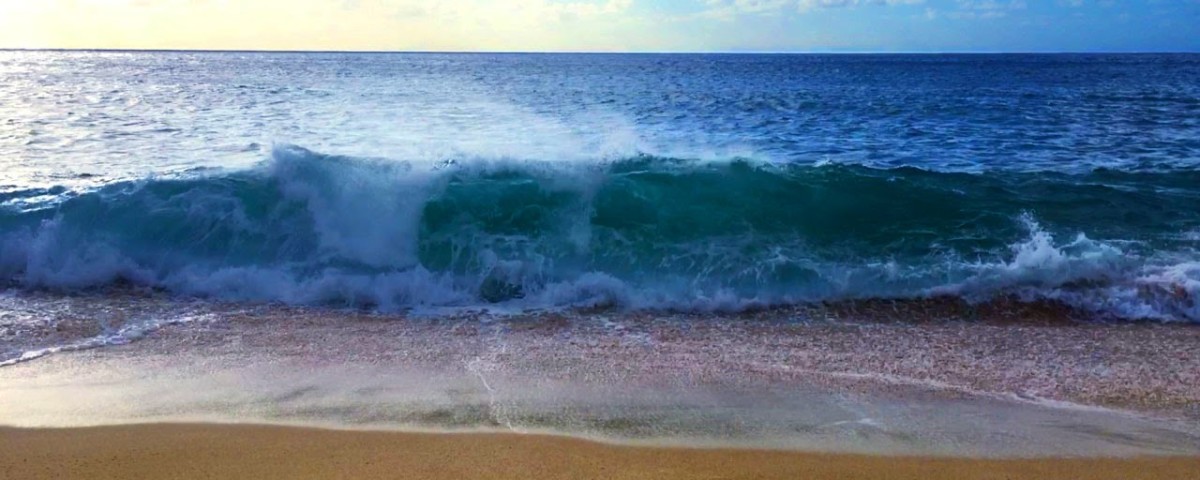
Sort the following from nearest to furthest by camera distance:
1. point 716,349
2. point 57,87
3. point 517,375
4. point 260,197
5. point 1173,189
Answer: point 517,375, point 716,349, point 260,197, point 1173,189, point 57,87

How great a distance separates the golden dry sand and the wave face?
2.94m

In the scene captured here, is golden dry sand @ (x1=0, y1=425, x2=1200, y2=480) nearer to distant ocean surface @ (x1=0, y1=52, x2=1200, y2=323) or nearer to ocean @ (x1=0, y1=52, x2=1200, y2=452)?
ocean @ (x1=0, y1=52, x2=1200, y2=452)

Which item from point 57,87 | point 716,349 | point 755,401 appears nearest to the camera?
point 755,401

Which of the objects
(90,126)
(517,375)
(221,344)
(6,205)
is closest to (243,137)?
(90,126)

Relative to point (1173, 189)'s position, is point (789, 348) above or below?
below

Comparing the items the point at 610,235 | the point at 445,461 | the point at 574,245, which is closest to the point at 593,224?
the point at 610,235

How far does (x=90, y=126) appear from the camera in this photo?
16.1 m

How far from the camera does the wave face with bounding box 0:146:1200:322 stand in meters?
6.84

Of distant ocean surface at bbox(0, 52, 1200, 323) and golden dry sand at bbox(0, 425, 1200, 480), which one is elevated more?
distant ocean surface at bbox(0, 52, 1200, 323)

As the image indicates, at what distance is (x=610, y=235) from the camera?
319 inches

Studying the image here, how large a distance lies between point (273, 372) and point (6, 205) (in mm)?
5876

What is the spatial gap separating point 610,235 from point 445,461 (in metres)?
4.77

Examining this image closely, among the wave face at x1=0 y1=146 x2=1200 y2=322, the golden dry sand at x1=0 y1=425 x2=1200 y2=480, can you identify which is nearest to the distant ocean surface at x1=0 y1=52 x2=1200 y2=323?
the wave face at x1=0 y1=146 x2=1200 y2=322

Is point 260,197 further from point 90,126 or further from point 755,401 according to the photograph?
point 90,126
